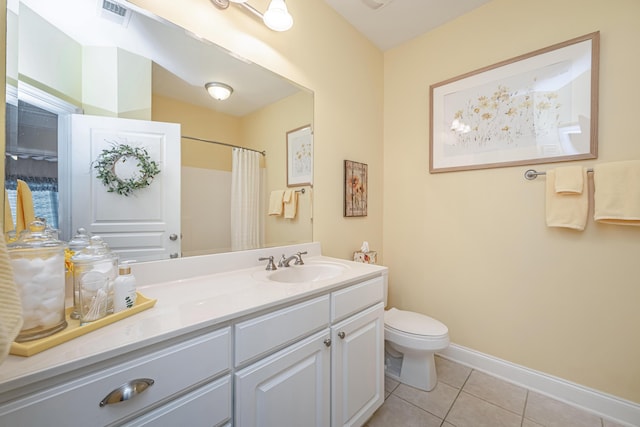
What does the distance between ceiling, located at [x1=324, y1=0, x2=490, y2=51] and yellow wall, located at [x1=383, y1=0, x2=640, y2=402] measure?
9 centimetres

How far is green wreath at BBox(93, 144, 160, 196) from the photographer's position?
0.95 metres

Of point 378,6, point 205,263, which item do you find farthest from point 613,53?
point 205,263

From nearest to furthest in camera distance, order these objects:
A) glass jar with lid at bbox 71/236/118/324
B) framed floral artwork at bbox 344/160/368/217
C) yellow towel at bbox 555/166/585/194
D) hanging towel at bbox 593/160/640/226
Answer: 1. glass jar with lid at bbox 71/236/118/324
2. hanging towel at bbox 593/160/640/226
3. yellow towel at bbox 555/166/585/194
4. framed floral artwork at bbox 344/160/368/217

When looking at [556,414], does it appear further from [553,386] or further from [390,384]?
[390,384]

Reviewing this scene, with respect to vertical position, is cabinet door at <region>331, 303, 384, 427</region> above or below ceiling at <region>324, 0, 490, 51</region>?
below

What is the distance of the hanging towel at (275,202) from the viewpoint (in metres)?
1.53

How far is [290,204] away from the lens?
5.31 ft

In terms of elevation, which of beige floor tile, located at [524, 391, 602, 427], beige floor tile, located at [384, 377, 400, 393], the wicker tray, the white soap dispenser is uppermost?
the white soap dispenser

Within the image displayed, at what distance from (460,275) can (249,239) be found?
158 centimetres

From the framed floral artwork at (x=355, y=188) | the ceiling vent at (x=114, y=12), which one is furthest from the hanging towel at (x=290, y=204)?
the ceiling vent at (x=114, y=12)

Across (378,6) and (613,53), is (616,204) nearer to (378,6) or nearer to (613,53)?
(613,53)

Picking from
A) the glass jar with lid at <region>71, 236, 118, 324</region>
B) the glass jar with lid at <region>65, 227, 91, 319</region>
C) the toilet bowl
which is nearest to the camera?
the glass jar with lid at <region>71, 236, 118, 324</region>

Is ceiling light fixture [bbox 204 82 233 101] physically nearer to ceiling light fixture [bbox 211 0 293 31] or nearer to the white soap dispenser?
ceiling light fixture [bbox 211 0 293 31]

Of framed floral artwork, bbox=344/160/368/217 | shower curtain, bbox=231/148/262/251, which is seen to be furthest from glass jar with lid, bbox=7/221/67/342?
framed floral artwork, bbox=344/160/368/217
